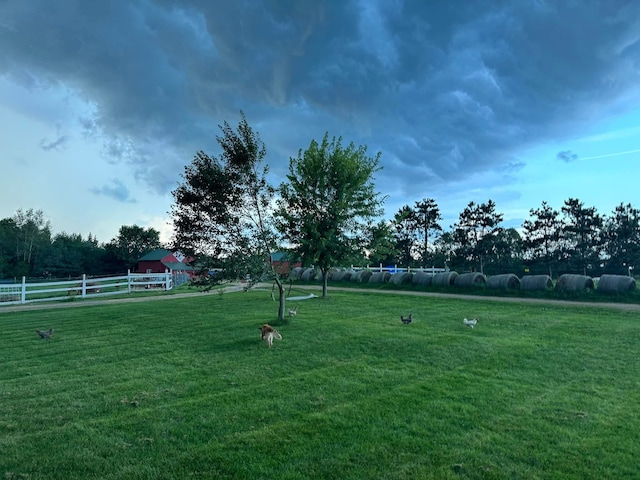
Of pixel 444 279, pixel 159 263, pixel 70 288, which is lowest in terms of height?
pixel 70 288

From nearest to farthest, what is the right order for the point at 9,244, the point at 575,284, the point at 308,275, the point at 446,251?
1. the point at 575,284
2. the point at 308,275
3. the point at 446,251
4. the point at 9,244

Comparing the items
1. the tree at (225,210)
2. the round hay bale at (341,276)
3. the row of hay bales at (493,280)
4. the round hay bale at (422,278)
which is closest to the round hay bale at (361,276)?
the row of hay bales at (493,280)

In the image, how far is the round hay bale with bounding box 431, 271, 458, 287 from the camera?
23844mm

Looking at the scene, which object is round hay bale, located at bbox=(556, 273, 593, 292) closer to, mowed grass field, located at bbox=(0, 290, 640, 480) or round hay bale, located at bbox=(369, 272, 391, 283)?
mowed grass field, located at bbox=(0, 290, 640, 480)

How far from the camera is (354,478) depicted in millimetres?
3215

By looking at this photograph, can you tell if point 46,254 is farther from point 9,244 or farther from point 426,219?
point 426,219

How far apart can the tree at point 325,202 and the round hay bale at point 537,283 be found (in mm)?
8888

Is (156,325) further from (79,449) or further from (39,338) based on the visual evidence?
(79,449)

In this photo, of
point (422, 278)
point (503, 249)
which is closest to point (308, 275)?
point (422, 278)

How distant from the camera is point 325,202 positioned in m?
18.6

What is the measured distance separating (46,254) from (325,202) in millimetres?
65558

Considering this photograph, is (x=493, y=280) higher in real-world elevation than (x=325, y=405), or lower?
higher

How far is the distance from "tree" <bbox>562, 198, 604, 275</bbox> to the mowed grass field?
35336 millimetres

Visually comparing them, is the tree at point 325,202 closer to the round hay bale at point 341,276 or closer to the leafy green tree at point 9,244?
the round hay bale at point 341,276
